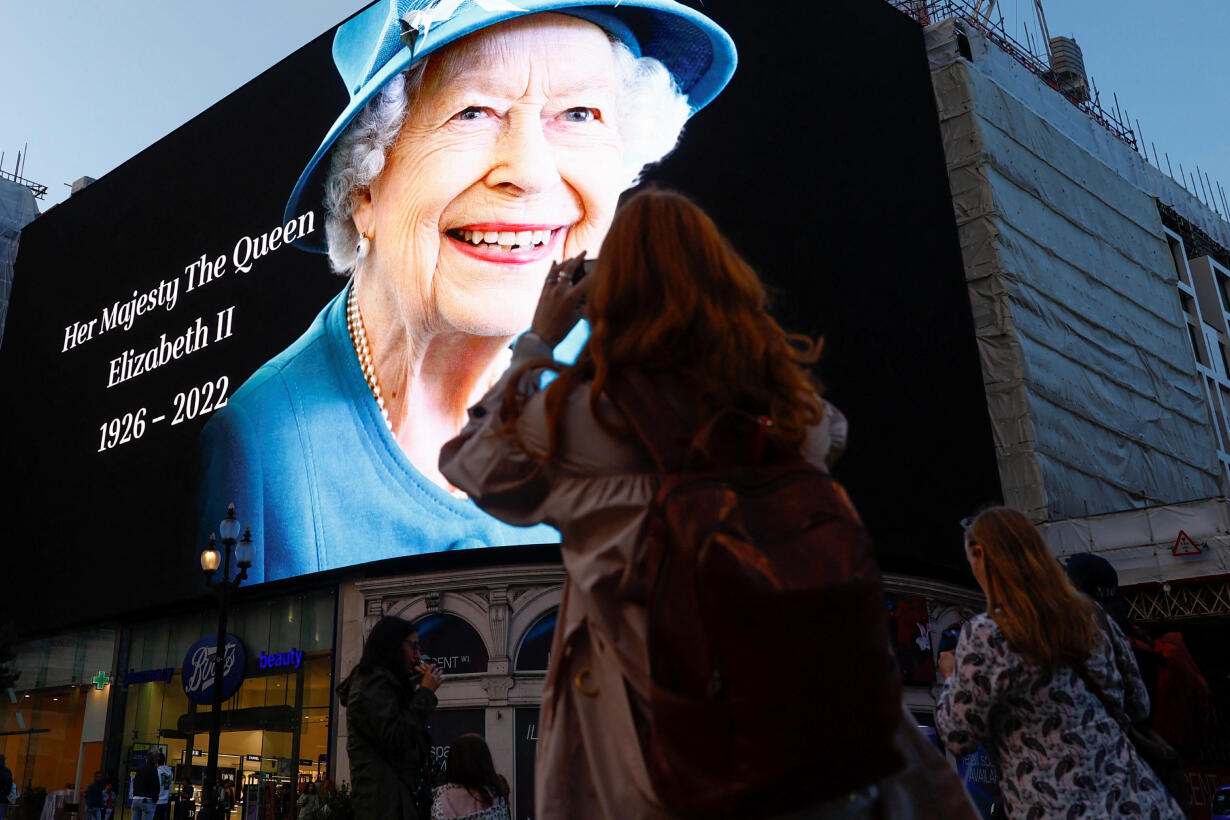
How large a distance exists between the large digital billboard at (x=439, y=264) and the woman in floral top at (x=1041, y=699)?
595 inches

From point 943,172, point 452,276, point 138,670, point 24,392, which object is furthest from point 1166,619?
point 24,392

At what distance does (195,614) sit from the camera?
23266mm

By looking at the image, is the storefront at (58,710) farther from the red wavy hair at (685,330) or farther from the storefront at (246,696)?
the red wavy hair at (685,330)

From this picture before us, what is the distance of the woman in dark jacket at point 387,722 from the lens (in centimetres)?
413

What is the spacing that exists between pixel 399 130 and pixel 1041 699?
738 inches

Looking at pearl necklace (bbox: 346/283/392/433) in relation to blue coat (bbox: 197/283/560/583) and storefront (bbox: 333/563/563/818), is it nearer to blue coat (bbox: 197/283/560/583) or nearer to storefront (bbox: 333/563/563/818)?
blue coat (bbox: 197/283/560/583)

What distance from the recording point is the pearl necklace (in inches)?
763

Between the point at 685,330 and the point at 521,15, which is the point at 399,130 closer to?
the point at 521,15

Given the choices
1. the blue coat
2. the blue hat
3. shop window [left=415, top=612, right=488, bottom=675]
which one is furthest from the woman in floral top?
the blue hat

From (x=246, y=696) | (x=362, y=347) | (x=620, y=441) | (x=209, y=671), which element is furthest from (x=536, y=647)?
(x=620, y=441)

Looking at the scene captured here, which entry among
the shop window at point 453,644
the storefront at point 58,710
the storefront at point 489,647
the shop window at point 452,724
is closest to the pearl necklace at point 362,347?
the storefront at point 489,647

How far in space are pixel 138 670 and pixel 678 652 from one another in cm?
2555

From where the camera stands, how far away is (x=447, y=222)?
745 inches

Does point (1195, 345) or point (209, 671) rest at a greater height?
point (1195, 345)
